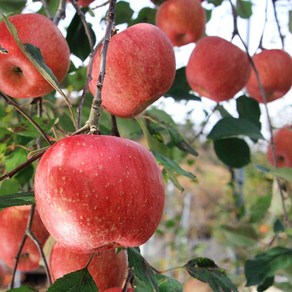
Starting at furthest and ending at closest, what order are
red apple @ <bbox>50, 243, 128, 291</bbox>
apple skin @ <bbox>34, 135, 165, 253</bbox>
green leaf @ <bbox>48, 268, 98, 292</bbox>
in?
red apple @ <bbox>50, 243, 128, 291</bbox> < green leaf @ <bbox>48, 268, 98, 292</bbox> < apple skin @ <bbox>34, 135, 165, 253</bbox>

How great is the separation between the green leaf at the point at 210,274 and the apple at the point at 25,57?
1.21ft

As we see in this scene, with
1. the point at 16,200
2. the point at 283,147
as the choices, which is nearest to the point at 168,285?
the point at 16,200

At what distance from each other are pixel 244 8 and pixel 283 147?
40cm

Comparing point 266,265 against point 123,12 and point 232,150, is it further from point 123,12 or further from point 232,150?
point 123,12

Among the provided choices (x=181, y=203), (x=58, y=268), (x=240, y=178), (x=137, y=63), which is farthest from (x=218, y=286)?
(x=181, y=203)

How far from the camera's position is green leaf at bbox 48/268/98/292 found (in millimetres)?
662

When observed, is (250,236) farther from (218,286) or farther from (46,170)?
(46,170)

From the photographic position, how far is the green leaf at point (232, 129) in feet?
3.58

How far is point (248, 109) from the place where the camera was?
1.25m

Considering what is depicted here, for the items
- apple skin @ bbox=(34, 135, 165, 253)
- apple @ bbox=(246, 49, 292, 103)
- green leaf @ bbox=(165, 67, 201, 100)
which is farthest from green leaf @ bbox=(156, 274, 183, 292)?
apple @ bbox=(246, 49, 292, 103)

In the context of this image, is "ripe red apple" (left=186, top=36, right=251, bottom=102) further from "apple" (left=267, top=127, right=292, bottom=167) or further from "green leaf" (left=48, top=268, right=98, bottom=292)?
"green leaf" (left=48, top=268, right=98, bottom=292)

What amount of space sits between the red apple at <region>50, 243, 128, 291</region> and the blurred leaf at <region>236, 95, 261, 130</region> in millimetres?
560

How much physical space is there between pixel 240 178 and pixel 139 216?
1.61 meters

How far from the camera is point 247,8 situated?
A: 1442 millimetres
